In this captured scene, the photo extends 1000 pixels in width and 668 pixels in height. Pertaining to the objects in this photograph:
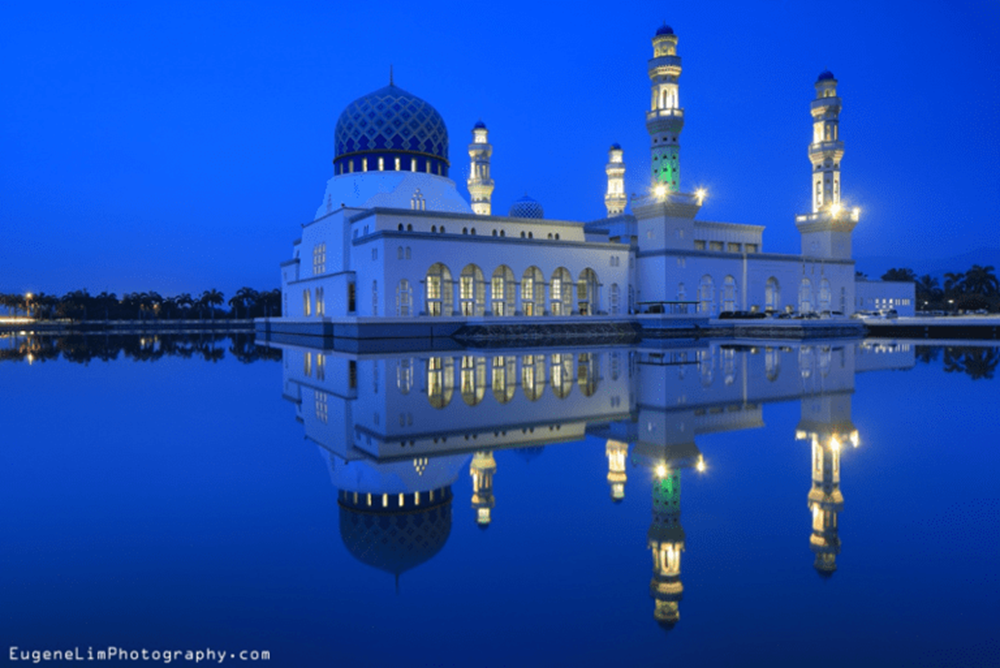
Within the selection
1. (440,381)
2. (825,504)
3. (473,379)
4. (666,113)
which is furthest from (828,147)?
(825,504)

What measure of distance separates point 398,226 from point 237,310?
60013mm

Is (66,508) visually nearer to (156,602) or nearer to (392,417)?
(156,602)

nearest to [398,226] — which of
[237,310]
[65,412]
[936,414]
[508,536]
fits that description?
[65,412]

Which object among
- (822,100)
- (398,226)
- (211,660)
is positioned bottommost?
(211,660)

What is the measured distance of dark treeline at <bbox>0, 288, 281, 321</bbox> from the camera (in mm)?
78875

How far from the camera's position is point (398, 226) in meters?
32.8

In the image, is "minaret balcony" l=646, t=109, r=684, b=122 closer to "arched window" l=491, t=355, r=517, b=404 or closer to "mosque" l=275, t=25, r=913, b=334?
"mosque" l=275, t=25, r=913, b=334

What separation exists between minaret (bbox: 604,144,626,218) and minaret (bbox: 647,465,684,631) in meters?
46.5

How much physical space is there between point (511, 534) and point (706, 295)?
38518 mm

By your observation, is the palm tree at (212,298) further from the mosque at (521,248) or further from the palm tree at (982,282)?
the palm tree at (982,282)

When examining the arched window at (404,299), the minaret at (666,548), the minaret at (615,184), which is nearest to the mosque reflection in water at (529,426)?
the minaret at (666,548)

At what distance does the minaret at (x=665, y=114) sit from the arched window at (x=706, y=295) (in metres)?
6.05

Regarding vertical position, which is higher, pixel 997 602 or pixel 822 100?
pixel 822 100

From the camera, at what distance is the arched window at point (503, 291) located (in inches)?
1359
